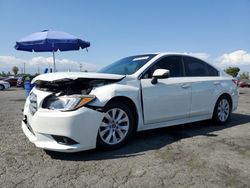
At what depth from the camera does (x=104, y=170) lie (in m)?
3.22

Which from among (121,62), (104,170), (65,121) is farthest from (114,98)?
(121,62)

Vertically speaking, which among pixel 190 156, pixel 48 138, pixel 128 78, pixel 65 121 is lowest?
pixel 190 156

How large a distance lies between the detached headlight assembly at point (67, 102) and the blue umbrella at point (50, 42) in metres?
5.55

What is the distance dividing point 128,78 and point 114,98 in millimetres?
440

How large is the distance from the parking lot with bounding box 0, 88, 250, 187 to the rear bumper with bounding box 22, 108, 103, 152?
0.21m

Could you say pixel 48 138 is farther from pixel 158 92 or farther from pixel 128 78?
pixel 158 92

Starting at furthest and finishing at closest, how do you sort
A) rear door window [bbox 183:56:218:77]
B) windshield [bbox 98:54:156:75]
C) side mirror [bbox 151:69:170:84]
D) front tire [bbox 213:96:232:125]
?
front tire [bbox 213:96:232:125] < rear door window [bbox 183:56:218:77] < windshield [bbox 98:54:156:75] < side mirror [bbox 151:69:170:84]

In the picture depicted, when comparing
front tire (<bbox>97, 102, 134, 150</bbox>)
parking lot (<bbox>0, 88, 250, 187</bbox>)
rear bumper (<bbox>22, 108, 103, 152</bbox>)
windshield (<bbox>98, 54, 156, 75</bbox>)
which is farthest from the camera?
windshield (<bbox>98, 54, 156, 75</bbox>)

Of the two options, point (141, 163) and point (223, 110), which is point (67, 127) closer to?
point (141, 163)

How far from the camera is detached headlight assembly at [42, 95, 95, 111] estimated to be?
3.49m

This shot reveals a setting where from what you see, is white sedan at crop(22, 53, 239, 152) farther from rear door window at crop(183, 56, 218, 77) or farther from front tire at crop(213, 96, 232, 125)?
front tire at crop(213, 96, 232, 125)

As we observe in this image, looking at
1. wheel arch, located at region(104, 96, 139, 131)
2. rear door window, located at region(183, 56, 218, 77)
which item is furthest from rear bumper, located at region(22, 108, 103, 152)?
rear door window, located at region(183, 56, 218, 77)

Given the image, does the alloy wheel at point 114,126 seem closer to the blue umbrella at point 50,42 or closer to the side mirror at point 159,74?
the side mirror at point 159,74

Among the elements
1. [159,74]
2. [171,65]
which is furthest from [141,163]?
[171,65]
